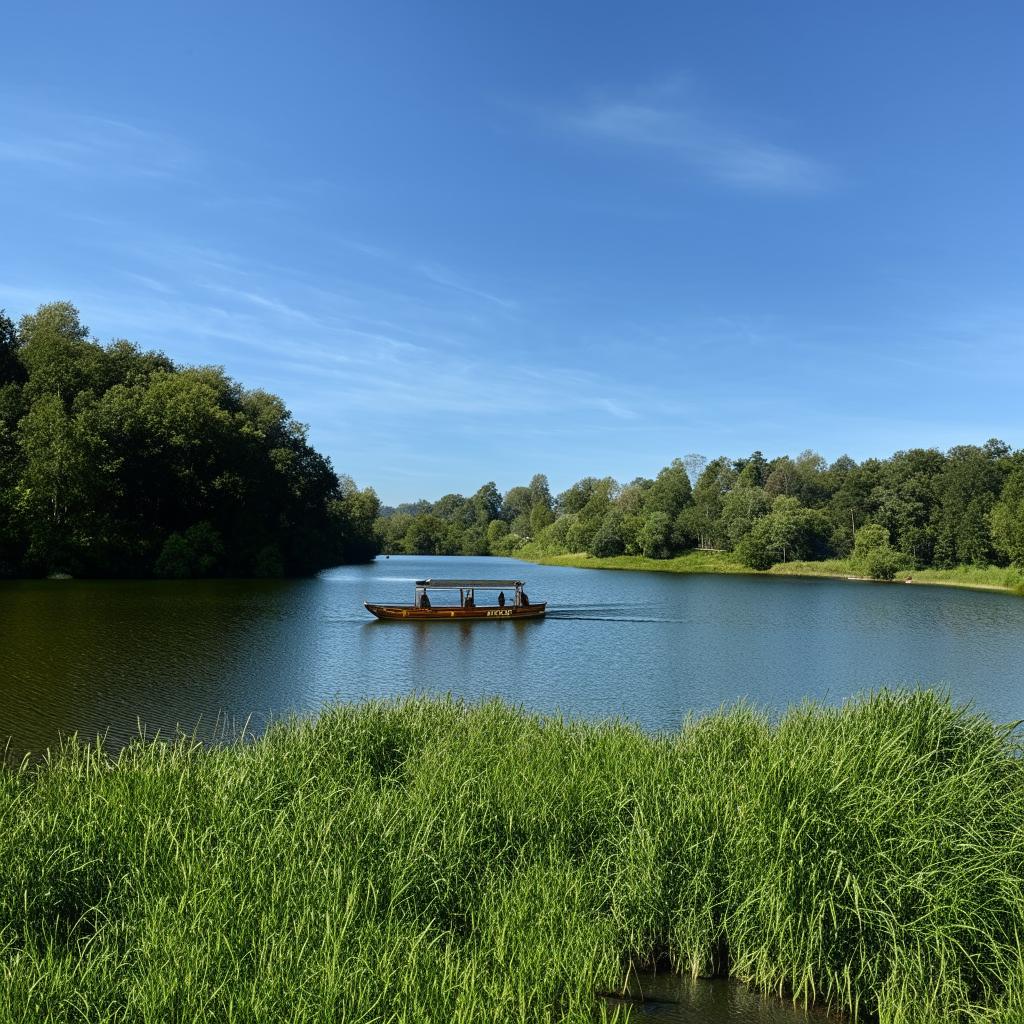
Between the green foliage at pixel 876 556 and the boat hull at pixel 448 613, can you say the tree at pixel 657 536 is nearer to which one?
the green foliage at pixel 876 556

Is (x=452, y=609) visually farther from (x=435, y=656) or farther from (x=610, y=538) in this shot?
(x=610, y=538)

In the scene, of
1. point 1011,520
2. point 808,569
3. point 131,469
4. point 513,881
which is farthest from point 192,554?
point 1011,520

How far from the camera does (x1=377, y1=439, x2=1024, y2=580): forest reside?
82.1 meters

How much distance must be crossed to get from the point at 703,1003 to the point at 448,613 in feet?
115

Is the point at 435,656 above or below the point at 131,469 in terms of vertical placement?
below

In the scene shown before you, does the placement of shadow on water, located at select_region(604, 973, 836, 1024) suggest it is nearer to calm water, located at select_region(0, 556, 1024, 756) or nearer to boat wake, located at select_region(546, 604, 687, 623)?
calm water, located at select_region(0, 556, 1024, 756)

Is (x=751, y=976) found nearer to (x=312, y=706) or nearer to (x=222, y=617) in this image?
(x=312, y=706)

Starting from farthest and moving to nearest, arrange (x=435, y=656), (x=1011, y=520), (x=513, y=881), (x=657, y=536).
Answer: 1. (x=657, y=536)
2. (x=1011, y=520)
3. (x=435, y=656)
4. (x=513, y=881)

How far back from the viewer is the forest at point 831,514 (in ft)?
269

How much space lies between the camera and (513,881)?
6695 millimetres

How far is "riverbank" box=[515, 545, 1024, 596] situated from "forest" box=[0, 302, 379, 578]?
45141mm

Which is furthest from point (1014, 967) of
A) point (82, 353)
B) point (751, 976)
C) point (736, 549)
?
point (736, 549)

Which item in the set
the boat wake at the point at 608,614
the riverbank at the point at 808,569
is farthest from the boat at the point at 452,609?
the riverbank at the point at 808,569

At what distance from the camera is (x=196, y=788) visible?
808 centimetres
